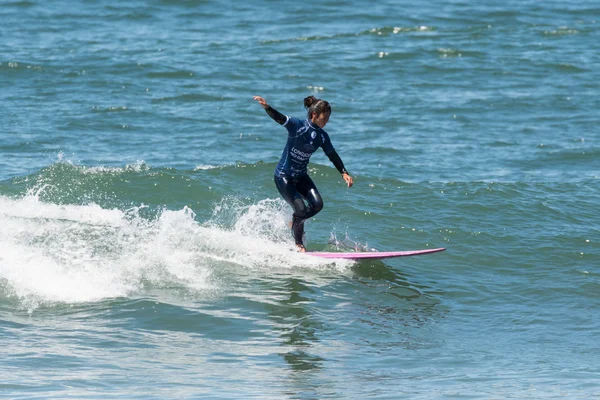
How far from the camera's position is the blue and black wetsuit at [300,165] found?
11297mm

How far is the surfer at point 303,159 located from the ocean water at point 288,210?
2.76ft

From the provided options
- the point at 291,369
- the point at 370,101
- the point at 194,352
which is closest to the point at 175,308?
the point at 194,352

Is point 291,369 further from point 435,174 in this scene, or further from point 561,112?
point 561,112

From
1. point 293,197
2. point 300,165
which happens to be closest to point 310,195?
point 293,197

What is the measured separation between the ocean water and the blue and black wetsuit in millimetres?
832

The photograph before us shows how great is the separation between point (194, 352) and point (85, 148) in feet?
33.7

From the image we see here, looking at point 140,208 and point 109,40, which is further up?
point 109,40

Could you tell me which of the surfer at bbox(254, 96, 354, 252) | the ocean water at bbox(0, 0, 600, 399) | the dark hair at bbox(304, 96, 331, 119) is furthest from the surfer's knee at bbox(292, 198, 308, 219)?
the dark hair at bbox(304, 96, 331, 119)

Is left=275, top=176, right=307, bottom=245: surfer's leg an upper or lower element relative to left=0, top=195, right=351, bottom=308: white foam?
upper

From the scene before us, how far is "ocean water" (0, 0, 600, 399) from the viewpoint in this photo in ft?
29.3

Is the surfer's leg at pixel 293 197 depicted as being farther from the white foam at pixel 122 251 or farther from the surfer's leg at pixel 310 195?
the white foam at pixel 122 251

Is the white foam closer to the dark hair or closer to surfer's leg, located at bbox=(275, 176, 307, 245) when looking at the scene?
surfer's leg, located at bbox=(275, 176, 307, 245)

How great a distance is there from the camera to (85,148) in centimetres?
1853

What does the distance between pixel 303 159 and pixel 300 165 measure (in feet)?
0.31
